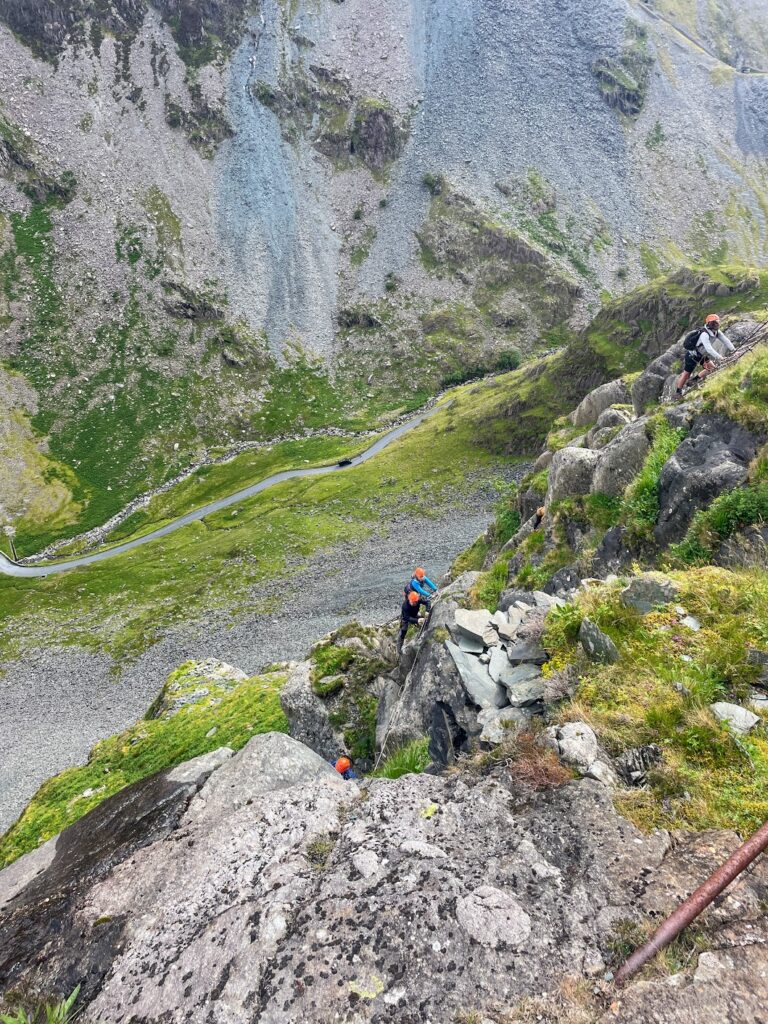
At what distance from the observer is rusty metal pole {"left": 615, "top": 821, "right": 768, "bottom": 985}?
4.97 m

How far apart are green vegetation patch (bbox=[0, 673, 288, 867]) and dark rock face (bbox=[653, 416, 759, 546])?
65.8 ft

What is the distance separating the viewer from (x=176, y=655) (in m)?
60.1

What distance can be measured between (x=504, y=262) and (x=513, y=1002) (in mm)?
A: 193859

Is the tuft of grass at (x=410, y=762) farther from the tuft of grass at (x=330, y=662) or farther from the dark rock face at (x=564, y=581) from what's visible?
the tuft of grass at (x=330, y=662)

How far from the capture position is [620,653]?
29.4 ft

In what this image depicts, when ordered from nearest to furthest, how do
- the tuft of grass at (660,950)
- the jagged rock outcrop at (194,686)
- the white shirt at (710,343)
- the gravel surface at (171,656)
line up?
the tuft of grass at (660,950) → the white shirt at (710,343) → the jagged rock outcrop at (194,686) → the gravel surface at (171,656)

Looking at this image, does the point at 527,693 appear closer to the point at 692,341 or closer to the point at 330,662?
the point at 330,662

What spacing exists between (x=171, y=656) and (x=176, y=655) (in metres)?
0.68

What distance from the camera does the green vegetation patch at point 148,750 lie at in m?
26.8

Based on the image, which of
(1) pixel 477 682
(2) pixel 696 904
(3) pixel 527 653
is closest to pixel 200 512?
(1) pixel 477 682

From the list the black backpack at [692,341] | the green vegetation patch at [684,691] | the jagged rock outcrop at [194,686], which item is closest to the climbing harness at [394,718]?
the green vegetation patch at [684,691]

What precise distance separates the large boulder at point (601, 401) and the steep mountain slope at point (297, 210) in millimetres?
103812

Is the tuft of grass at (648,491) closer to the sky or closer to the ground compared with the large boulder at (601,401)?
closer to the sky

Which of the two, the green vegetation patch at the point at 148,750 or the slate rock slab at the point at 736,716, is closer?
the slate rock slab at the point at 736,716
